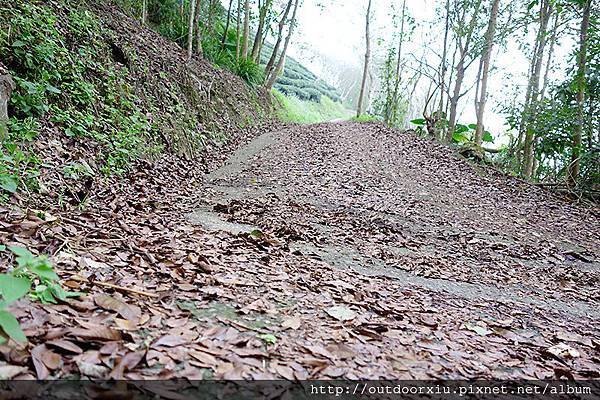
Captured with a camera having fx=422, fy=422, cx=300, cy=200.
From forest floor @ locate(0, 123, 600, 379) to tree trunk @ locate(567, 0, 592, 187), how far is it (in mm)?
2507

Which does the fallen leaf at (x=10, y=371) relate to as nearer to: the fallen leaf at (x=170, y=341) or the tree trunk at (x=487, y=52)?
the fallen leaf at (x=170, y=341)

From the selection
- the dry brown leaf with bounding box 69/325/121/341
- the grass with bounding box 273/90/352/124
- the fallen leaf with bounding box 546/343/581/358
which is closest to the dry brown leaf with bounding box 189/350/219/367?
the dry brown leaf with bounding box 69/325/121/341

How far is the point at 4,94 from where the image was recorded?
4035 mm

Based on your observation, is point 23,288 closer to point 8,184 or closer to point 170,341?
point 170,341

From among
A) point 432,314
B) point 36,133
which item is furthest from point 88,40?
point 432,314

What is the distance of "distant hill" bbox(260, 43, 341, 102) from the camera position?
29797 millimetres

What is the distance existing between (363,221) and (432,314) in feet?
9.66

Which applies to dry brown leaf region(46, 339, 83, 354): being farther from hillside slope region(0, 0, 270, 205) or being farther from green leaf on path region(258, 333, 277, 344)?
hillside slope region(0, 0, 270, 205)

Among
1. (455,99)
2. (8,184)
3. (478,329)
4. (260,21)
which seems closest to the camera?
A: (478,329)

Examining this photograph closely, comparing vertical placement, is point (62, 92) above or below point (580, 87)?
below

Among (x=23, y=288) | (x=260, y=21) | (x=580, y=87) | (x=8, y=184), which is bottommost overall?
(x=23, y=288)

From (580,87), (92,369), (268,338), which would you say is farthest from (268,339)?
(580,87)

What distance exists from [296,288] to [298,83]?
31.1m

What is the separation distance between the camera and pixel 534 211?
7.59 m
